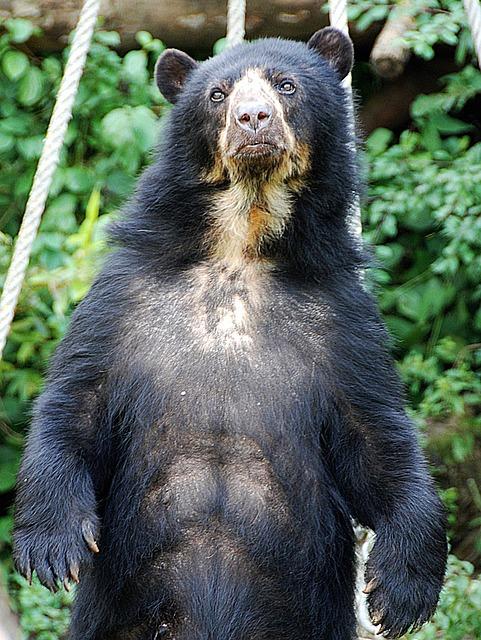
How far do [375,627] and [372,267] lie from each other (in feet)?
4.18

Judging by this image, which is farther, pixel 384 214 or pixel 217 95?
pixel 384 214

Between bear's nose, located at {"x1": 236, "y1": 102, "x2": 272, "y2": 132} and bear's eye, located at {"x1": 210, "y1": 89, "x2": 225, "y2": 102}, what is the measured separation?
324mm

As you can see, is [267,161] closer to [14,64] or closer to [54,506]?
[54,506]

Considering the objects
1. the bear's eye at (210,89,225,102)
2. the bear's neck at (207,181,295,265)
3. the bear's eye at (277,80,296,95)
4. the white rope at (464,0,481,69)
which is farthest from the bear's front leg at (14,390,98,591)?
the white rope at (464,0,481,69)

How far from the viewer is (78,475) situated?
4.45 metres

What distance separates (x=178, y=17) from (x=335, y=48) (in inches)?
108

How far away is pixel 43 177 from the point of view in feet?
15.9

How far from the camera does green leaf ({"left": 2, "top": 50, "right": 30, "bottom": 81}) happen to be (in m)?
7.38

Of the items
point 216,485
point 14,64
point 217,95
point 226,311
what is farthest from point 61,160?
point 216,485

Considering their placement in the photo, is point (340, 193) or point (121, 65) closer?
point (340, 193)

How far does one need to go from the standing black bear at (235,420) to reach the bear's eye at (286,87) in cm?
2

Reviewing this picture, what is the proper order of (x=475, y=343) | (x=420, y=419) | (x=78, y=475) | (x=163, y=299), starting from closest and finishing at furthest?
(x=78, y=475) → (x=163, y=299) → (x=420, y=419) → (x=475, y=343)

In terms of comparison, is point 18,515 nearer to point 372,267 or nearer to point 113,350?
point 113,350

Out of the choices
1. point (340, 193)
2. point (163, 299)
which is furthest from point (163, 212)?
point (340, 193)
